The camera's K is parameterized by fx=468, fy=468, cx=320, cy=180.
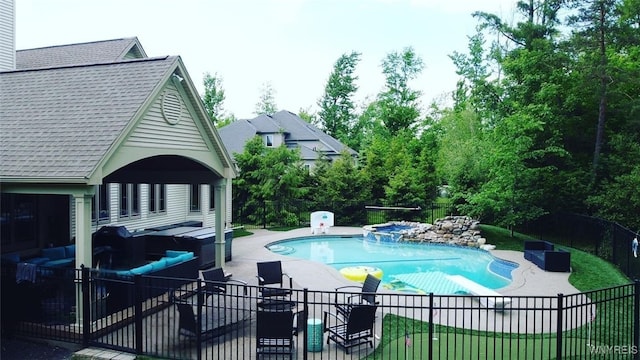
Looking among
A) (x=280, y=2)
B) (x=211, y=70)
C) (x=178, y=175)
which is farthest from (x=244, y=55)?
(x=178, y=175)

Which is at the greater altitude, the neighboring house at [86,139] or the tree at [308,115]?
the tree at [308,115]

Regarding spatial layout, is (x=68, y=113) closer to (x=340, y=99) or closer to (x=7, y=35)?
(x=7, y=35)

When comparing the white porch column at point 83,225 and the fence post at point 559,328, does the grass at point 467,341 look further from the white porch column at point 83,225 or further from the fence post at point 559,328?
the white porch column at point 83,225

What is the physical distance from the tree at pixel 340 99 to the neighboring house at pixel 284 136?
14.3 meters

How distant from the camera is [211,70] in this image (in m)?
66.5

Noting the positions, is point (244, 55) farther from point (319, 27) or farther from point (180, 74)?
point (180, 74)

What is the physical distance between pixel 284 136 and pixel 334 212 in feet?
59.7

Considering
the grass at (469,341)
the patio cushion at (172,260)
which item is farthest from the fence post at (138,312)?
the grass at (469,341)

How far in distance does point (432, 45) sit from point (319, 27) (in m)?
20.5

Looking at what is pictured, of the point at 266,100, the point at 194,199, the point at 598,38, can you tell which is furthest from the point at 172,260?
the point at 266,100

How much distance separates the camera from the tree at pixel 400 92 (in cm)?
4581

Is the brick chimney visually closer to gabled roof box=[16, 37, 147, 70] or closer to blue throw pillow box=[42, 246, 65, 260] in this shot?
gabled roof box=[16, 37, 147, 70]

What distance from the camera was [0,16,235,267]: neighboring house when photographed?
8695 millimetres

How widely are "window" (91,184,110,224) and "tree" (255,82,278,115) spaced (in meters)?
52.2
